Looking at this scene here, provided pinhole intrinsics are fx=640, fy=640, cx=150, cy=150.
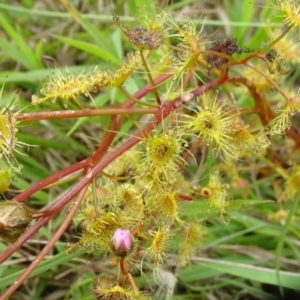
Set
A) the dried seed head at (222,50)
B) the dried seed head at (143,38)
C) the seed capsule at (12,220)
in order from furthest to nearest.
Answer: the dried seed head at (222,50) < the dried seed head at (143,38) < the seed capsule at (12,220)

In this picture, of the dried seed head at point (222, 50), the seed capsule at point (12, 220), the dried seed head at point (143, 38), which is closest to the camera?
the seed capsule at point (12, 220)

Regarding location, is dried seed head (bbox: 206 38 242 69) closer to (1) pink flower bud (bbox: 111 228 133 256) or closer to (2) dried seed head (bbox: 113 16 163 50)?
(2) dried seed head (bbox: 113 16 163 50)

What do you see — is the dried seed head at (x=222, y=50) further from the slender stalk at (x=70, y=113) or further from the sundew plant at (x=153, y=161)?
the slender stalk at (x=70, y=113)

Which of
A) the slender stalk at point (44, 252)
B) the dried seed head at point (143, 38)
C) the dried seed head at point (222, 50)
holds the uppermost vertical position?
the dried seed head at point (222, 50)

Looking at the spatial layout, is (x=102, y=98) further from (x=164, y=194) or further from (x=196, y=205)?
(x=164, y=194)

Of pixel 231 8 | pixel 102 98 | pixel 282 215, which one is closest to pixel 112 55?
pixel 102 98

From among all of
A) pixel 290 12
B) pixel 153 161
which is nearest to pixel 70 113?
pixel 153 161

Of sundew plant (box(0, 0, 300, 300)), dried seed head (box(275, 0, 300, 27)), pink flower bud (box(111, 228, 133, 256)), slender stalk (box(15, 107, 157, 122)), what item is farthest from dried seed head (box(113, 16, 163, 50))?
pink flower bud (box(111, 228, 133, 256))

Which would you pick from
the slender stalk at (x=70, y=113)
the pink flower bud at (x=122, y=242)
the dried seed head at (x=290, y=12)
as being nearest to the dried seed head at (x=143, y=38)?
the slender stalk at (x=70, y=113)
